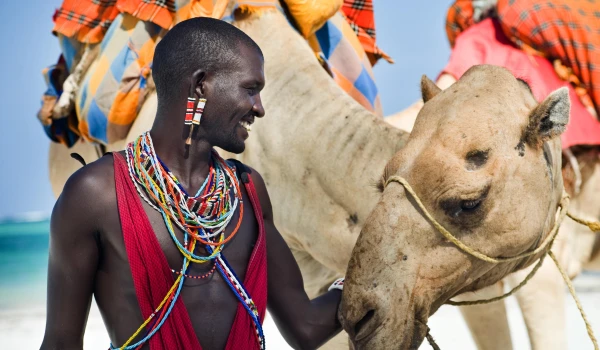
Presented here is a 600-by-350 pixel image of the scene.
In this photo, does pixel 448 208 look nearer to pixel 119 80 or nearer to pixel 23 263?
pixel 119 80

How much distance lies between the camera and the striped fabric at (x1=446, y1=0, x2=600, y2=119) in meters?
4.61

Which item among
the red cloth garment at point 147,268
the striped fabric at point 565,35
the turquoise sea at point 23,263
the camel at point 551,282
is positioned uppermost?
the red cloth garment at point 147,268

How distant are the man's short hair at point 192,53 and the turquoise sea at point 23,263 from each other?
9682mm

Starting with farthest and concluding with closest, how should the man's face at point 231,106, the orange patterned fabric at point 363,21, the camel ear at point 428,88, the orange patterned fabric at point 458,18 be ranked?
the orange patterned fabric at point 458,18, the orange patterned fabric at point 363,21, the camel ear at point 428,88, the man's face at point 231,106

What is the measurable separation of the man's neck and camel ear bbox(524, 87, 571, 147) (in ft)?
2.43

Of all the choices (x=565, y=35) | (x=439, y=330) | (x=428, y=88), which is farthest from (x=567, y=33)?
(x=439, y=330)

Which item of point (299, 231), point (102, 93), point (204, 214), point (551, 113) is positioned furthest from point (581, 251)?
point (204, 214)

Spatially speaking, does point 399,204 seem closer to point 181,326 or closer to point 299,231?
point 181,326

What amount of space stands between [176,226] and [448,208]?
61 cm

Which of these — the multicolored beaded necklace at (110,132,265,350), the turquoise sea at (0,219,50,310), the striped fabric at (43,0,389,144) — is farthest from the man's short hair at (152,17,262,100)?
the turquoise sea at (0,219,50,310)

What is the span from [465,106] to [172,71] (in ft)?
2.21

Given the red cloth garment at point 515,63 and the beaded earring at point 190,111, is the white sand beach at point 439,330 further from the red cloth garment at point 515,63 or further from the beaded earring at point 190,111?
the beaded earring at point 190,111

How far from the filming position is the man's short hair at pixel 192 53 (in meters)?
1.97

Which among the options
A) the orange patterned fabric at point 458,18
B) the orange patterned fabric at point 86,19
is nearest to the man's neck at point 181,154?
the orange patterned fabric at point 86,19
